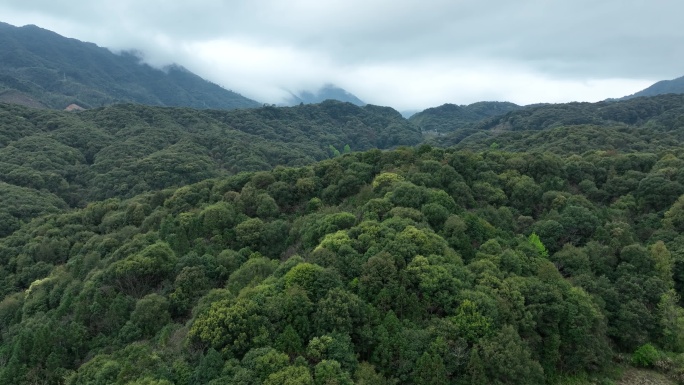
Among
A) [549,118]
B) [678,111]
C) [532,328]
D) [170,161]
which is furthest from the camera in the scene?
[549,118]

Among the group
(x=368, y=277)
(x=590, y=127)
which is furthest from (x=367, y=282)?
(x=590, y=127)

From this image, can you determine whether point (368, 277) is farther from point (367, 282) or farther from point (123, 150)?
point (123, 150)

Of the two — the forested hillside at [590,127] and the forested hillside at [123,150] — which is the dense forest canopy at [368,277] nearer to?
the forested hillside at [123,150]

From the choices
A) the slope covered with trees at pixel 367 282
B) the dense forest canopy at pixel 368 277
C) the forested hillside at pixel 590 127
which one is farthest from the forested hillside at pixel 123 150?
the forested hillside at pixel 590 127

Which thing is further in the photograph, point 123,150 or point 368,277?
point 123,150

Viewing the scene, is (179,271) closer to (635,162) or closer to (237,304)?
(237,304)

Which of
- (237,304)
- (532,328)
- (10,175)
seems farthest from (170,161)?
(532,328)
